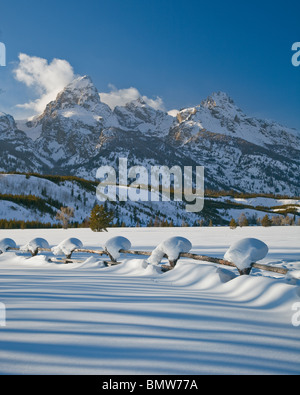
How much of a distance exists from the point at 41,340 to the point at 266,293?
4.25 meters

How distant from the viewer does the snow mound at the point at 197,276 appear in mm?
6868

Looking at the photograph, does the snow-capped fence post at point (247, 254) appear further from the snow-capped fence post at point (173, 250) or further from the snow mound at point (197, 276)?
the snow-capped fence post at point (173, 250)

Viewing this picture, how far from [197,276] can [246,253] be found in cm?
148

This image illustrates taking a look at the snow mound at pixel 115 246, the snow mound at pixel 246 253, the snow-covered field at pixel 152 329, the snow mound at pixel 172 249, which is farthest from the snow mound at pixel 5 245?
the snow mound at pixel 246 253

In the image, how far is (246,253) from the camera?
7.09 m

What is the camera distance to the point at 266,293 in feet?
17.6

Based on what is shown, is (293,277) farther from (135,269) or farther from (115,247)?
(115,247)

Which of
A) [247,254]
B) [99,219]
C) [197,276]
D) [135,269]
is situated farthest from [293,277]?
[99,219]

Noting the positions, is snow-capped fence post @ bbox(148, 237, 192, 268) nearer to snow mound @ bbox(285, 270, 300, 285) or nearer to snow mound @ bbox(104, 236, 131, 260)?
snow mound @ bbox(104, 236, 131, 260)

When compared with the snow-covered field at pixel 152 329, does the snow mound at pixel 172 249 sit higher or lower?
higher

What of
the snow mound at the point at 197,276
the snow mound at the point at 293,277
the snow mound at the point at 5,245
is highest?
the snow mound at the point at 293,277

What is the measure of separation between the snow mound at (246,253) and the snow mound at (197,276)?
37cm

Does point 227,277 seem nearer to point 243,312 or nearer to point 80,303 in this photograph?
point 243,312
